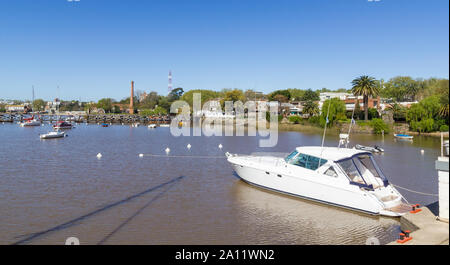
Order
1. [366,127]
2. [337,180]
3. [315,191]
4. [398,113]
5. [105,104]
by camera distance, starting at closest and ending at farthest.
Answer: [337,180] → [315,191] → [366,127] → [398,113] → [105,104]

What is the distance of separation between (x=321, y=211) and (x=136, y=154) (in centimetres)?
2374

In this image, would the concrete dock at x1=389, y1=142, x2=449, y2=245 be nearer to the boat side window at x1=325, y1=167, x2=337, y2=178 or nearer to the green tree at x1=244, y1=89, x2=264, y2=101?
the boat side window at x1=325, y1=167, x2=337, y2=178

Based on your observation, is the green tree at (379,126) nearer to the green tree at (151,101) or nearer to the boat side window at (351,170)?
the boat side window at (351,170)

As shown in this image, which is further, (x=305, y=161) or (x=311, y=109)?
(x=311, y=109)

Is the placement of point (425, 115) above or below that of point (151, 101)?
below

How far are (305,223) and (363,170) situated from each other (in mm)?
4839

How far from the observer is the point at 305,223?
14781 mm

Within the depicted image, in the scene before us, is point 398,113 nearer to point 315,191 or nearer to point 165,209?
point 315,191

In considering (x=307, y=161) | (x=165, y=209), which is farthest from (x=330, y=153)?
(x=165, y=209)

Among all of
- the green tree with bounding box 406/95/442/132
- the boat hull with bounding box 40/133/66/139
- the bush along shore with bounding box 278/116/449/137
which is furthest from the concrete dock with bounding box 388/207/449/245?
the green tree with bounding box 406/95/442/132

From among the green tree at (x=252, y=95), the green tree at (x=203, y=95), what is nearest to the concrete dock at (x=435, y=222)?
the green tree at (x=252, y=95)

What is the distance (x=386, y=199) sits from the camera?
52.2 feet

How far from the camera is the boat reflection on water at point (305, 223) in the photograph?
13.2m
